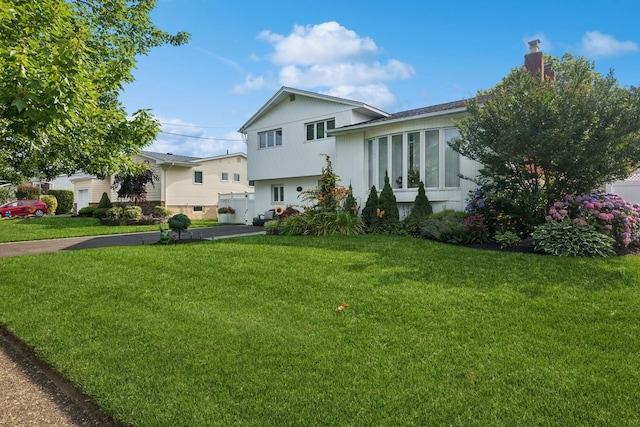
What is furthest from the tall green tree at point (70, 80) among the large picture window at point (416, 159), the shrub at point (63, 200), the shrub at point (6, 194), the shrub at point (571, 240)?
the shrub at point (6, 194)

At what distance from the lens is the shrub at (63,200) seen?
3134 centimetres

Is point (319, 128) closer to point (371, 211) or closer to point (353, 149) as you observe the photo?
point (353, 149)

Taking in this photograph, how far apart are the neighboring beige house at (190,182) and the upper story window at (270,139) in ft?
23.9

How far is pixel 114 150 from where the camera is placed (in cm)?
698

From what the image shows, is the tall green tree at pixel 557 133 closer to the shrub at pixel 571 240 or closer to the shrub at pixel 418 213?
the shrub at pixel 571 240

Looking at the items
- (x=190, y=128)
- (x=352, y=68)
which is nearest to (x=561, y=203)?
(x=352, y=68)

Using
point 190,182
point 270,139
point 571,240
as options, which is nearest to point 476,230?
point 571,240

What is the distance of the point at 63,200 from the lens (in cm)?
3148

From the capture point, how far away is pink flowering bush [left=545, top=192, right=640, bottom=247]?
7445 millimetres

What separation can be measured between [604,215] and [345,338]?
6588 millimetres

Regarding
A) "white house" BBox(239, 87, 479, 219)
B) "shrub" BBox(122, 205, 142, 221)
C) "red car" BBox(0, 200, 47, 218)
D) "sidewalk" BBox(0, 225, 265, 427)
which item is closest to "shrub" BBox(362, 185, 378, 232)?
"white house" BBox(239, 87, 479, 219)

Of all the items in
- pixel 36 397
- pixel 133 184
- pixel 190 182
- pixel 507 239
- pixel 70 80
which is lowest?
pixel 36 397

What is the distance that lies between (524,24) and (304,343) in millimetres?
14092

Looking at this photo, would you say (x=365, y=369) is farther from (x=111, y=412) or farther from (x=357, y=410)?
(x=111, y=412)
